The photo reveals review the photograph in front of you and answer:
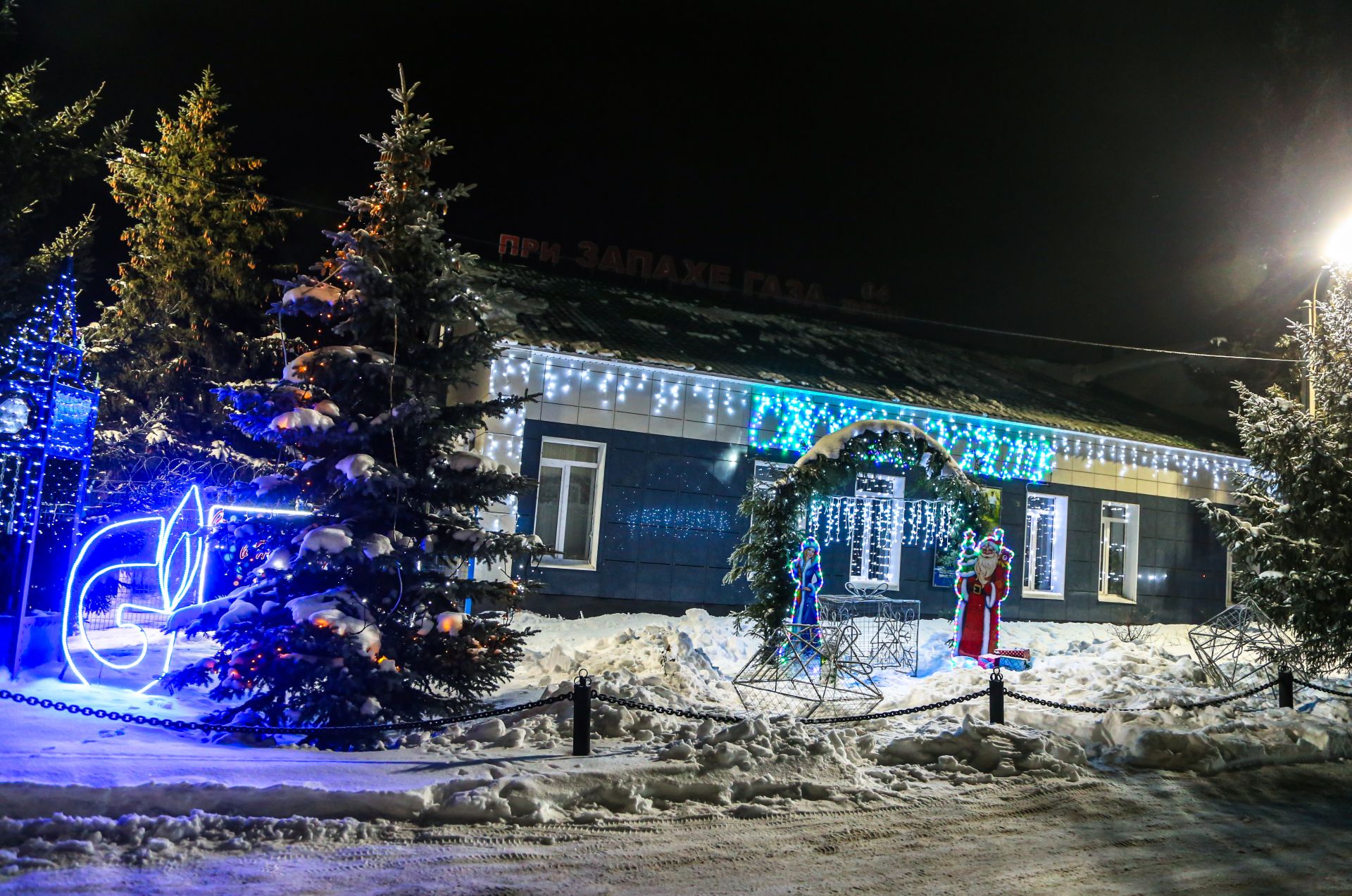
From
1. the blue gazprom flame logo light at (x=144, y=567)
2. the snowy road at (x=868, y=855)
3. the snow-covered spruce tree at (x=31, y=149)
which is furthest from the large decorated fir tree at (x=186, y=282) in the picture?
the snowy road at (x=868, y=855)

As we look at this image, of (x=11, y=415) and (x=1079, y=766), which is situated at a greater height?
(x=11, y=415)

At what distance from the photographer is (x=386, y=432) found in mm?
7824

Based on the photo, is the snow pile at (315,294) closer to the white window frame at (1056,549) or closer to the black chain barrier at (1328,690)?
the black chain barrier at (1328,690)

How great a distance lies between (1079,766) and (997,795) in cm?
115

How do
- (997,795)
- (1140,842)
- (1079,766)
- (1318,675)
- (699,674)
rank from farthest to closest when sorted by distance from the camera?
(1318,675) < (699,674) < (1079,766) < (997,795) < (1140,842)

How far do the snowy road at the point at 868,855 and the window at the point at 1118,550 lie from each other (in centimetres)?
1276

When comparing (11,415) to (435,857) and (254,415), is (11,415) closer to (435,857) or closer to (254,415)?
(254,415)

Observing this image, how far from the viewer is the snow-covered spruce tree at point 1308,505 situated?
11.5 meters

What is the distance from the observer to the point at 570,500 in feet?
48.0

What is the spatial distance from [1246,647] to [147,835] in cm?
1240

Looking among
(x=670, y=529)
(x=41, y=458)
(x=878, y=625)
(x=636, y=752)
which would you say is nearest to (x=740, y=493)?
(x=670, y=529)

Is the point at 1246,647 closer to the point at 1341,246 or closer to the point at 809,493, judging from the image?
the point at 1341,246

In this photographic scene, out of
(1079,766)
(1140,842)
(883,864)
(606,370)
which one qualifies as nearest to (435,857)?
(883,864)

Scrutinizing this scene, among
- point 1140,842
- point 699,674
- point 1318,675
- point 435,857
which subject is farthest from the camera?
point 1318,675
